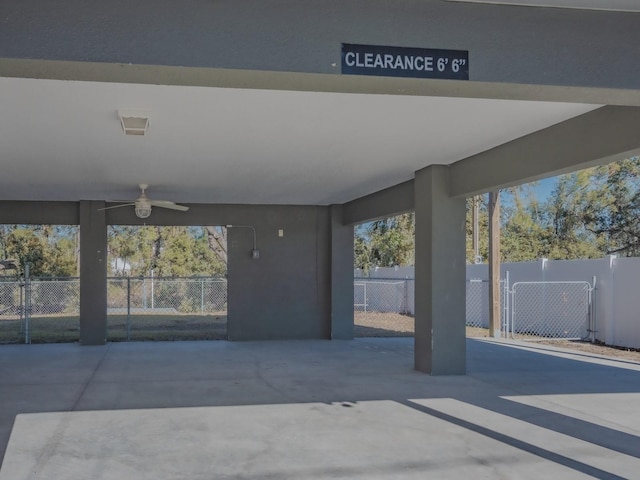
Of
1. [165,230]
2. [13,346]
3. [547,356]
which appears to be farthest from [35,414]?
[165,230]

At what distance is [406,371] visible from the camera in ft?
25.0

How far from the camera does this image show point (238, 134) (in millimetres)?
5703

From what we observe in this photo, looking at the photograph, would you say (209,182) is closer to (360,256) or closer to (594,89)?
(594,89)

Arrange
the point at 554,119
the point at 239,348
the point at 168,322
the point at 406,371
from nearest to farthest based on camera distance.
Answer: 1. the point at 554,119
2. the point at 406,371
3. the point at 239,348
4. the point at 168,322

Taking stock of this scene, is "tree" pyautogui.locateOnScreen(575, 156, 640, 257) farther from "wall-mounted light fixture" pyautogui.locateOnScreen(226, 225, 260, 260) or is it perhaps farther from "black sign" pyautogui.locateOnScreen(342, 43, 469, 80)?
"black sign" pyautogui.locateOnScreen(342, 43, 469, 80)

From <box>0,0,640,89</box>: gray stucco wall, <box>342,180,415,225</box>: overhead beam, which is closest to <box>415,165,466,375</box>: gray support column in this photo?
<box>342,180,415,225</box>: overhead beam

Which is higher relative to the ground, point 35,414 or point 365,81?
point 365,81

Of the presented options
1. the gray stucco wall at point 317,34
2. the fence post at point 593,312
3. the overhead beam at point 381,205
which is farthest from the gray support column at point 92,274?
the fence post at point 593,312

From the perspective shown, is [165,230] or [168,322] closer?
[168,322]

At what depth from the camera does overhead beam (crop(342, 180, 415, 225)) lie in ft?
28.4

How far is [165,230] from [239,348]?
15.0 m

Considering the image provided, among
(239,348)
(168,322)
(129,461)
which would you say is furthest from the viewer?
(168,322)

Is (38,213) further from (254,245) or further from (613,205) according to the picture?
(613,205)

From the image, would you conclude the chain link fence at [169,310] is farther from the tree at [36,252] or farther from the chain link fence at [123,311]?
the tree at [36,252]
